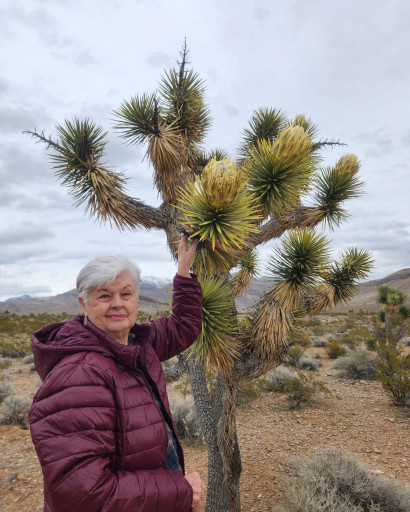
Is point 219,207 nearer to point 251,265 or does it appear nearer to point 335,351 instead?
point 251,265

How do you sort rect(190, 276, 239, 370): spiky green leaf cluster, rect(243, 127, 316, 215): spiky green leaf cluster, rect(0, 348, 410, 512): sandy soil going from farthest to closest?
rect(0, 348, 410, 512): sandy soil
rect(190, 276, 239, 370): spiky green leaf cluster
rect(243, 127, 316, 215): spiky green leaf cluster

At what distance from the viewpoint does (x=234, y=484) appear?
13.7 ft

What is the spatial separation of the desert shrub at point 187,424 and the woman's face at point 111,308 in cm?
617

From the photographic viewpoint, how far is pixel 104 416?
1292 mm

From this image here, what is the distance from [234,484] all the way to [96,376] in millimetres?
3736

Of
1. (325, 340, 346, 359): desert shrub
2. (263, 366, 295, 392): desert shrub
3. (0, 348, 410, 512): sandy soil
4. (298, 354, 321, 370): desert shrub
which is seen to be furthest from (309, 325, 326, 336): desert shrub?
(263, 366, 295, 392): desert shrub

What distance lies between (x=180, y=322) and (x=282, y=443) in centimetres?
568

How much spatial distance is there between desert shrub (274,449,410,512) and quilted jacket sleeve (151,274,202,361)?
284cm

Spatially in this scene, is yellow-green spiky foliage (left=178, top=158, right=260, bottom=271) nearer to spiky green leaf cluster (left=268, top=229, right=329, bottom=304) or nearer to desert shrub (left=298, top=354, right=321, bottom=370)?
spiky green leaf cluster (left=268, top=229, right=329, bottom=304)

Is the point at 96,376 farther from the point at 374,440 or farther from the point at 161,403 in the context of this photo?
the point at 374,440

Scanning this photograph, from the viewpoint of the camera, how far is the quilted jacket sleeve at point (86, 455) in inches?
46.2

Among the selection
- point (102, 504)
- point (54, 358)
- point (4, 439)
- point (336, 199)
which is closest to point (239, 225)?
point (54, 358)

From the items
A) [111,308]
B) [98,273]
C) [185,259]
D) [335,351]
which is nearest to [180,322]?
[185,259]

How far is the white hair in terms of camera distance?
5.59 ft
